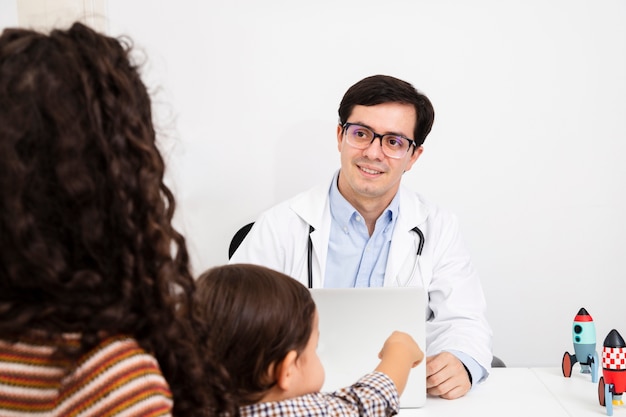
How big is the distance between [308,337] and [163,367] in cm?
32

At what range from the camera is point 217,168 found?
9.84ft

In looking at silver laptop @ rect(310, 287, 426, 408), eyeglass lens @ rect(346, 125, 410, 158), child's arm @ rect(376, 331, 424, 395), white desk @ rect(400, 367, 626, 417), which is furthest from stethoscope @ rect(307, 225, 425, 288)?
child's arm @ rect(376, 331, 424, 395)

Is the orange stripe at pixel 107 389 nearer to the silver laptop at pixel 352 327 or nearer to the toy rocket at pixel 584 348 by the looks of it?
the silver laptop at pixel 352 327

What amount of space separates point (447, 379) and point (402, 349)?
48cm

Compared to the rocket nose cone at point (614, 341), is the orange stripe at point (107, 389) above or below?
above

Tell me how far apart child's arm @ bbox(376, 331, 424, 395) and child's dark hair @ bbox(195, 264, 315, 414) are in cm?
23

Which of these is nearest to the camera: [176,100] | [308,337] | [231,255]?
[308,337]

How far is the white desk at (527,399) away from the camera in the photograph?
1.76 m

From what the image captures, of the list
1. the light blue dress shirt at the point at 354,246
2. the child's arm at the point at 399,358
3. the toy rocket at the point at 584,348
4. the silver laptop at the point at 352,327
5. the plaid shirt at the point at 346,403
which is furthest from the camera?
the light blue dress shirt at the point at 354,246

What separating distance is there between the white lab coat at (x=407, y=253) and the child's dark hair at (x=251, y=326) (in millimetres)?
1084

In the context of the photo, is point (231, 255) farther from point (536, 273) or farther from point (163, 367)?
point (163, 367)

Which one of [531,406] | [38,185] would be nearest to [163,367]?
[38,185]

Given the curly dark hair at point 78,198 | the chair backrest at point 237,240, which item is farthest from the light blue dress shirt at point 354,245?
the curly dark hair at point 78,198

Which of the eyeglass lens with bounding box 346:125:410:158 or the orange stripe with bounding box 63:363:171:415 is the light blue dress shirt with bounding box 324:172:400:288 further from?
the orange stripe with bounding box 63:363:171:415
